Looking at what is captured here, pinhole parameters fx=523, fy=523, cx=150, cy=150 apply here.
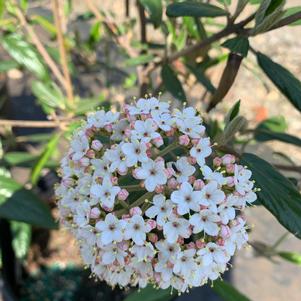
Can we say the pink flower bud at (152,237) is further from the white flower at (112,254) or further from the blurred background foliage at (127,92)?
the blurred background foliage at (127,92)

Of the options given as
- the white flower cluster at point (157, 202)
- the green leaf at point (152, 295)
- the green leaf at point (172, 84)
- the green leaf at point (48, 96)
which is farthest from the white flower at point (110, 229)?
the green leaf at point (48, 96)

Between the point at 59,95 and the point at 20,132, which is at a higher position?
the point at 59,95

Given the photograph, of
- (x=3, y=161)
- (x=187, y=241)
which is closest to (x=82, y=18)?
(x=3, y=161)

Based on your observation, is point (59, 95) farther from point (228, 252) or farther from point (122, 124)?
point (228, 252)

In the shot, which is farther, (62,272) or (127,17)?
(62,272)

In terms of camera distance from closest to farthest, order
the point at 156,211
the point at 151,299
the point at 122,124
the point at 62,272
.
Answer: the point at 156,211, the point at 122,124, the point at 151,299, the point at 62,272

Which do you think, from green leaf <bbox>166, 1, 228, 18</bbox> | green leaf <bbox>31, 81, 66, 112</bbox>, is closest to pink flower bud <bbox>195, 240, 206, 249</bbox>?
green leaf <bbox>166, 1, 228, 18</bbox>

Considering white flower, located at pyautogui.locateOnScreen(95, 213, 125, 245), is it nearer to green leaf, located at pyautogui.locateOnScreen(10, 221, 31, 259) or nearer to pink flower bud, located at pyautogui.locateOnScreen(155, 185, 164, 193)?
pink flower bud, located at pyautogui.locateOnScreen(155, 185, 164, 193)

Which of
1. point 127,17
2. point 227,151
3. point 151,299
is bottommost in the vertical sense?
point 151,299
